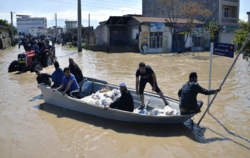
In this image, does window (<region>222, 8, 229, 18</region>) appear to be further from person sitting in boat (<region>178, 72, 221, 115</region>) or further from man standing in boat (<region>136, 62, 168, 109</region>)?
person sitting in boat (<region>178, 72, 221, 115</region>)

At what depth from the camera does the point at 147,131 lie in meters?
5.83

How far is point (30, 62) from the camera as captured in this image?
13461mm

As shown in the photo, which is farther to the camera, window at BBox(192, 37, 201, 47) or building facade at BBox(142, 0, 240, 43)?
building facade at BBox(142, 0, 240, 43)

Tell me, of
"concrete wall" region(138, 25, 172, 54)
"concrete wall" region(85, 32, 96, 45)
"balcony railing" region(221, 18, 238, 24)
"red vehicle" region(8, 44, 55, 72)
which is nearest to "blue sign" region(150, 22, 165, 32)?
Answer: "concrete wall" region(138, 25, 172, 54)

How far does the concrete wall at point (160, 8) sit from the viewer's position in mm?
29625

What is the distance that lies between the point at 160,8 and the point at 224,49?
103 feet

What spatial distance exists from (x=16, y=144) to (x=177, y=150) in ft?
12.2

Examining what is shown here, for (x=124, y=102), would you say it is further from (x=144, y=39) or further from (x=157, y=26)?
(x=157, y=26)

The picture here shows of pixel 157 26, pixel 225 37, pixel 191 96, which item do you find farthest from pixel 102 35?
pixel 191 96

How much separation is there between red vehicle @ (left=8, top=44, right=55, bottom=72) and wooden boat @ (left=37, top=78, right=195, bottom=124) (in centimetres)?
572

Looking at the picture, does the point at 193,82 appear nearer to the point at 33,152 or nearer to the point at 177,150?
the point at 177,150

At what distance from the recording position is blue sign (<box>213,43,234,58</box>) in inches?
232

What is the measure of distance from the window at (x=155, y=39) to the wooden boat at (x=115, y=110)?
18.6m

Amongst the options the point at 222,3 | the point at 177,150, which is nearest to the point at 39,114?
the point at 177,150
